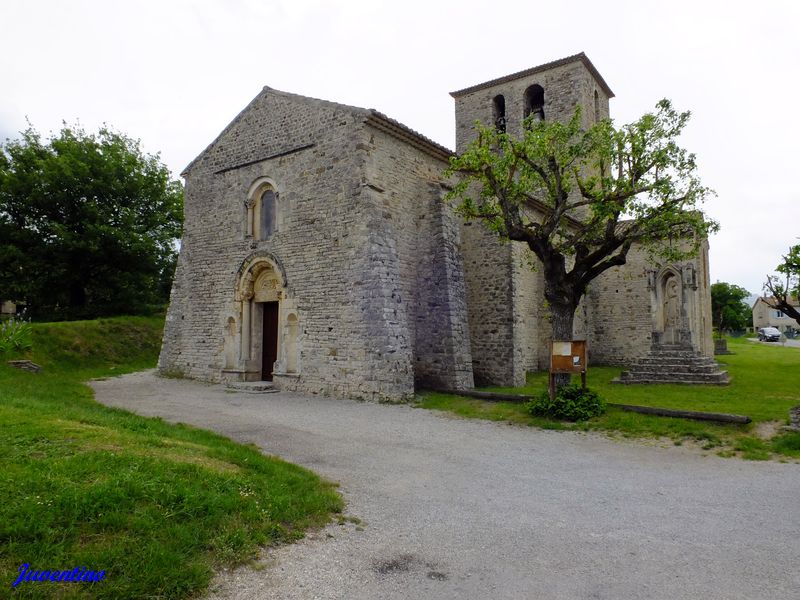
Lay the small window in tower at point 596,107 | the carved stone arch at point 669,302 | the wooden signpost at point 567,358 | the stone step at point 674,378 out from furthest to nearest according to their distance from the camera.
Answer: the small window in tower at point 596,107
the carved stone arch at point 669,302
the stone step at point 674,378
the wooden signpost at point 567,358

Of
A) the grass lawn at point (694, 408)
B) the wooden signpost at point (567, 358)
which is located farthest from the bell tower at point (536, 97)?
the wooden signpost at point (567, 358)

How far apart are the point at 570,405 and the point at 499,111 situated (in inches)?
752

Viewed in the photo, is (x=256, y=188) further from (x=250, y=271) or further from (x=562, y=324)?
(x=562, y=324)

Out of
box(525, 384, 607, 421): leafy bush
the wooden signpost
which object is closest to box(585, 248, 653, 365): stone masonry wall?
box(525, 384, 607, 421): leafy bush

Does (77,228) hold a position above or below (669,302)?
above

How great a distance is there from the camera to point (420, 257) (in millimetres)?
14570

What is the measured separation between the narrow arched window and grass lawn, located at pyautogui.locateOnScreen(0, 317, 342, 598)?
9180mm

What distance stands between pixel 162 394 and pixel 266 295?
4094 mm

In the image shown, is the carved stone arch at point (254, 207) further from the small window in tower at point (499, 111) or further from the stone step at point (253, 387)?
the small window in tower at point (499, 111)

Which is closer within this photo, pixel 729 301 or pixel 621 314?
pixel 621 314

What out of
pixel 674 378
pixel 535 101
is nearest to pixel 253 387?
pixel 674 378

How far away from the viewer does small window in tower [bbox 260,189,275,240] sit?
603 inches

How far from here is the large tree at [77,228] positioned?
2236 cm

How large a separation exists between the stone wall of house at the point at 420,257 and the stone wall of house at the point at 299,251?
50 cm
